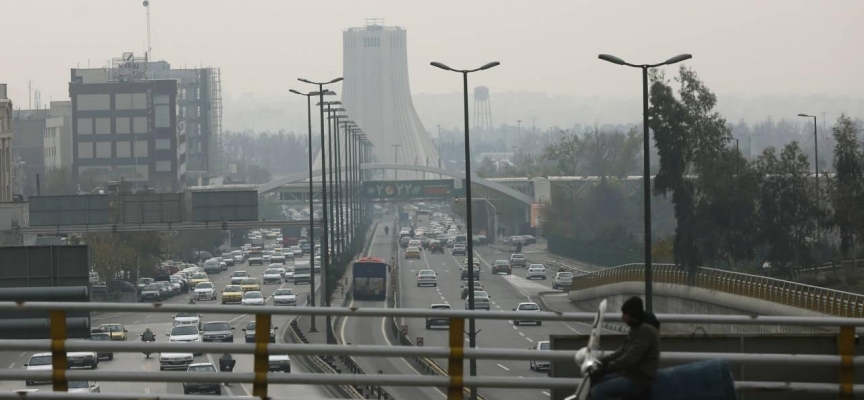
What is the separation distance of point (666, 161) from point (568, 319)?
5657 cm

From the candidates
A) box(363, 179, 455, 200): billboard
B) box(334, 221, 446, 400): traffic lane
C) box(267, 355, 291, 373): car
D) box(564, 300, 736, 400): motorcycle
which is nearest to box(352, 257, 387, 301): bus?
box(334, 221, 446, 400): traffic lane

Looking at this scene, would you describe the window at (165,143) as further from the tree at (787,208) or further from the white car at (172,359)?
the white car at (172,359)

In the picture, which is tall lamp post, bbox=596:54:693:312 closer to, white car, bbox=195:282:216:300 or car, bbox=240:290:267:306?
car, bbox=240:290:267:306

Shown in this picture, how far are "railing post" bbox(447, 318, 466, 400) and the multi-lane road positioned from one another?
1663 cm

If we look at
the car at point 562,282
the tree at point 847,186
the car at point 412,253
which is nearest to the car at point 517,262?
the car at point 412,253

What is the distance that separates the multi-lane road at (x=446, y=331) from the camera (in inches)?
1451

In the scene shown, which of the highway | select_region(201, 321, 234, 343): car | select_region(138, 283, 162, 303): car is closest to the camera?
the highway

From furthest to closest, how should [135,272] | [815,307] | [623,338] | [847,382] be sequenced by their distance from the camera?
[135,272], [815,307], [623,338], [847,382]

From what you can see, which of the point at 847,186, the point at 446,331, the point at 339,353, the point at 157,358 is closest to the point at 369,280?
the point at 446,331

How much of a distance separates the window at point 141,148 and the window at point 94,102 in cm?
501

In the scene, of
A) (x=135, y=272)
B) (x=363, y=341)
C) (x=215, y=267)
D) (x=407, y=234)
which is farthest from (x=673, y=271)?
(x=407, y=234)

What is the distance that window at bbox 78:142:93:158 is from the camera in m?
164

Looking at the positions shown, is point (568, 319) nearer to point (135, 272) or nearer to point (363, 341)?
point (363, 341)

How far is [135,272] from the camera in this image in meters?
95.0
